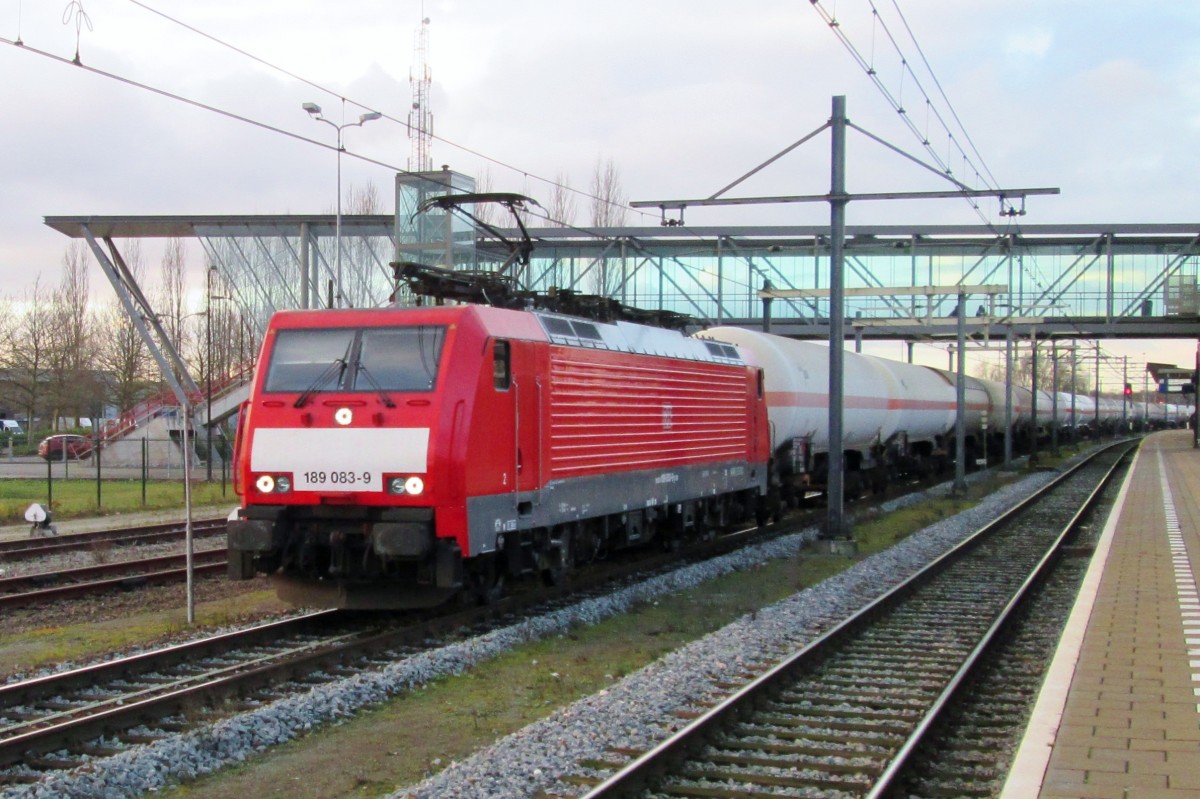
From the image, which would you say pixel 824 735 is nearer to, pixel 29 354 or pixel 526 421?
pixel 526 421

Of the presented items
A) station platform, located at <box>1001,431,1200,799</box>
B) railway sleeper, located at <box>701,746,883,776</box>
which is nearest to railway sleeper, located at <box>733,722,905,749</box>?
railway sleeper, located at <box>701,746,883,776</box>

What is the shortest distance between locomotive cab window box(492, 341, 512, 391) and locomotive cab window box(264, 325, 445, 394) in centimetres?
68

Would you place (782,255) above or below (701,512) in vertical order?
above

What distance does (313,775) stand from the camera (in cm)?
732

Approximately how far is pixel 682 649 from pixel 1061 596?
6357 millimetres

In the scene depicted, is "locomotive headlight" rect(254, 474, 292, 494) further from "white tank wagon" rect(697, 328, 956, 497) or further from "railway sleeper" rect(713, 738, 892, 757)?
"white tank wagon" rect(697, 328, 956, 497)

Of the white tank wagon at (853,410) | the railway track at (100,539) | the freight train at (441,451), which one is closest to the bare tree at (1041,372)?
the white tank wagon at (853,410)

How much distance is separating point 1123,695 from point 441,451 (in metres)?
5.72

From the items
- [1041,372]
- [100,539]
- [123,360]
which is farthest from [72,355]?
[1041,372]

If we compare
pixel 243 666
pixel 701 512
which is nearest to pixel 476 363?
pixel 243 666

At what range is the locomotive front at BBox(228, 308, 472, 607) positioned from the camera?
35.8 ft

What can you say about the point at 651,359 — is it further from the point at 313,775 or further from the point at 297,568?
the point at 313,775

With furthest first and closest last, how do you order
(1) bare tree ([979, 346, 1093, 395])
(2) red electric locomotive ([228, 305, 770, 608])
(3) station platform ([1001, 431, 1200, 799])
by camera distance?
(1) bare tree ([979, 346, 1093, 395]), (2) red electric locomotive ([228, 305, 770, 608]), (3) station platform ([1001, 431, 1200, 799])

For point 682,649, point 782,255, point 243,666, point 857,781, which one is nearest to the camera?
point 857,781
